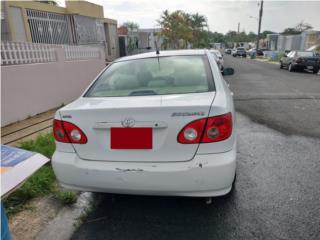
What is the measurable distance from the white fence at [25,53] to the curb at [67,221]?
4.00m

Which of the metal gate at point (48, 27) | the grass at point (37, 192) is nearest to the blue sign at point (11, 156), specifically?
the grass at point (37, 192)

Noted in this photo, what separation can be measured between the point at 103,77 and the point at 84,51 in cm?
623

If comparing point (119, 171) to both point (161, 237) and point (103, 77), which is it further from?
point (103, 77)

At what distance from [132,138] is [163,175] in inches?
15.0

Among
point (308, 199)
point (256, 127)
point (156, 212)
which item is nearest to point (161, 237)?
point (156, 212)

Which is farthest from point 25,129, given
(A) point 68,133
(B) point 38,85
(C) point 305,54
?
(C) point 305,54

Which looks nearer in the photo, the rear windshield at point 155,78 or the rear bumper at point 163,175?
the rear bumper at point 163,175

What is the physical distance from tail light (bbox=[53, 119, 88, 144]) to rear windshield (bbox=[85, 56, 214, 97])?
22.2 inches

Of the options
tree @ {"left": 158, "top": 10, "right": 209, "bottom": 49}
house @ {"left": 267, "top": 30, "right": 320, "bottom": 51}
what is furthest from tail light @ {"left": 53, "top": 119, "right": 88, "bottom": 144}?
house @ {"left": 267, "top": 30, "right": 320, "bottom": 51}

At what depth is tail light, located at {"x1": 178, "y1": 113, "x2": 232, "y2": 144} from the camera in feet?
6.53

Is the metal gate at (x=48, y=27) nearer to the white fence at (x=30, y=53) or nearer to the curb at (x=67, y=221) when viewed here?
the white fence at (x=30, y=53)

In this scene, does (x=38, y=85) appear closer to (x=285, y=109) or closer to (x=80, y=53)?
(x=80, y=53)

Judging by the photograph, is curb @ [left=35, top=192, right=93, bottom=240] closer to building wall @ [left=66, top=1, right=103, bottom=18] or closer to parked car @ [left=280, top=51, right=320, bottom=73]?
building wall @ [left=66, top=1, right=103, bottom=18]

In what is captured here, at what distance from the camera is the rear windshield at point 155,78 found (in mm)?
2590
